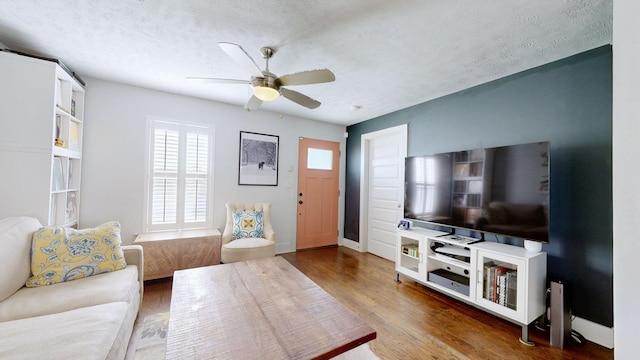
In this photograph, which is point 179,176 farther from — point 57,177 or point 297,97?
point 297,97

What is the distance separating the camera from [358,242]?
167 inches

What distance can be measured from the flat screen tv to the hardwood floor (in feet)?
2.61

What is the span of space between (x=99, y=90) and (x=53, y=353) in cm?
294

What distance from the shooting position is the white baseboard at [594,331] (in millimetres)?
1775

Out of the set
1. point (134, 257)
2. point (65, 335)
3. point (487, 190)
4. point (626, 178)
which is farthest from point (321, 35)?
point (134, 257)

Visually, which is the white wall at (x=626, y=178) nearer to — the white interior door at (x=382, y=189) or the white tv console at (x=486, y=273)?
the white tv console at (x=486, y=273)

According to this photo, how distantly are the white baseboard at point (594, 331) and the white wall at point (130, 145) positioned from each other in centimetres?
371

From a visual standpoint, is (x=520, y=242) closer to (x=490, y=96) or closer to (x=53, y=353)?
(x=490, y=96)

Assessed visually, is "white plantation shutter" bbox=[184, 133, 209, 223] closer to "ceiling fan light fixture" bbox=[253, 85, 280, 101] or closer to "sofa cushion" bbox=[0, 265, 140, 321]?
"sofa cushion" bbox=[0, 265, 140, 321]

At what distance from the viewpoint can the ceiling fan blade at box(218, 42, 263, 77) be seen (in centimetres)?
146

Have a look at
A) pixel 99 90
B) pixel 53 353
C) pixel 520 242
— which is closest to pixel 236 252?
pixel 53 353

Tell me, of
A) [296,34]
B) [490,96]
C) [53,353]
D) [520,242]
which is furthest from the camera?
[490,96]

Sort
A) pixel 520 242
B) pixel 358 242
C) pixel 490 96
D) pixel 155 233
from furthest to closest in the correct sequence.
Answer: pixel 358 242 < pixel 155 233 < pixel 490 96 < pixel 520 242

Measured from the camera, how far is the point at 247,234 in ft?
10.6
